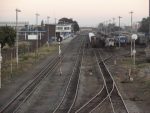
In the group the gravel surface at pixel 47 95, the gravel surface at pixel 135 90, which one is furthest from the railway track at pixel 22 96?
the gravel surface at pixel 135 90

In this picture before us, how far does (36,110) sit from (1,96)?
18.7 feet

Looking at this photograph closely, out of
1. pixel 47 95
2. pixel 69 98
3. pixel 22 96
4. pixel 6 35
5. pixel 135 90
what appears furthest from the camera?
pixel 6 35

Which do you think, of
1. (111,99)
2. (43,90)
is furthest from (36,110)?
(43,90)

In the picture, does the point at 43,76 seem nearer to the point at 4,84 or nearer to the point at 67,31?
the point at 4,84

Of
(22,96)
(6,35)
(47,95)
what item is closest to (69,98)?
(47,95)

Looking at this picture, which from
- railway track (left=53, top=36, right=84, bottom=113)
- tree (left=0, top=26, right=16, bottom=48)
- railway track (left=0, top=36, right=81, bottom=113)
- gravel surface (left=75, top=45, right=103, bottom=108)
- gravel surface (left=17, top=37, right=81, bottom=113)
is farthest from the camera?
tree (left=0, top=26, right=16, bottom=48)

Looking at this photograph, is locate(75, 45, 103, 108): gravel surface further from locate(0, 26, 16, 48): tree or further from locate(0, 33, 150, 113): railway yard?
locate(0, 26, 16, 48): tree

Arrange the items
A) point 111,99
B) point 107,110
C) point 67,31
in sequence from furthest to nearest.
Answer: point 67,31
point 111,99
point 107,110

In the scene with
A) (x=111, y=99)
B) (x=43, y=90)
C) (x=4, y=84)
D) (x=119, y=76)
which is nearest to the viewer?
(x=111, y=99)

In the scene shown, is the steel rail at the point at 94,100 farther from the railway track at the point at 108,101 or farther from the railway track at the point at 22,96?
the railway track at the point at 22,96

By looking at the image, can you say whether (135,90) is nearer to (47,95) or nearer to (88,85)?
(88,85)

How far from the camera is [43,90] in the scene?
29.5m

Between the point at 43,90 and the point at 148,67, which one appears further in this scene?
the point at 148,67

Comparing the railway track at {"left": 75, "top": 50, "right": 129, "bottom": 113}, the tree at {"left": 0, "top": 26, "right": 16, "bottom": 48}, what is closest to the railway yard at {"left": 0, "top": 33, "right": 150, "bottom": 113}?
the railway track at {"left": 75, "top": 50, "right": 129, "bottom": 113}
